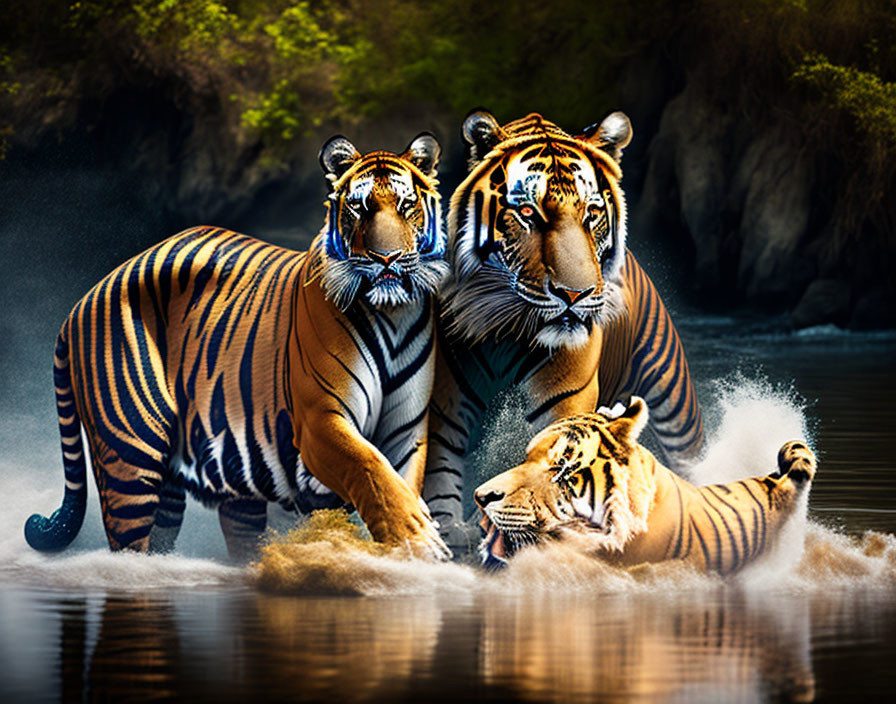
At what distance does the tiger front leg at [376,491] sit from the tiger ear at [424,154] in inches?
40.1

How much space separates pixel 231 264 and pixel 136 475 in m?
0.95

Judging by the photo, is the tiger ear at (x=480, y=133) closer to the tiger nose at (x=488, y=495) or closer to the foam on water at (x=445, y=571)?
the foam on water at (x=445, y=571)

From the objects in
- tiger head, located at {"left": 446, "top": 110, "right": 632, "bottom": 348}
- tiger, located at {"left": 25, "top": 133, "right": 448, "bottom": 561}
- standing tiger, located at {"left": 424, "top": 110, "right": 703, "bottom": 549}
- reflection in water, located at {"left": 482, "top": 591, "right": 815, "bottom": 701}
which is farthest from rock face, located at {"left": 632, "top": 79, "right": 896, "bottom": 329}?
reflection in water, located at {"left": 482, "top": 591, "right": 815, "bottom": 701}

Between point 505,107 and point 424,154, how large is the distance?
1718cm

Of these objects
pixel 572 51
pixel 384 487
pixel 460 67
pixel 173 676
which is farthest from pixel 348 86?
pixel 173 676

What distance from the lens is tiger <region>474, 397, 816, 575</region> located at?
589 cm

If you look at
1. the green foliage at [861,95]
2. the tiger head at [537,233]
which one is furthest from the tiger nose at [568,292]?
the green foliage at [861,95]

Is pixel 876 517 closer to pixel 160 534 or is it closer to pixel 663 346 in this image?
pixel 663 346

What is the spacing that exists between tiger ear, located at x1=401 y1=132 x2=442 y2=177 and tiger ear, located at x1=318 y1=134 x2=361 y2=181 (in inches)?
8.0

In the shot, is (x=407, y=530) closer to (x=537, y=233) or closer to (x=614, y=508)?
(x=614, y=508)

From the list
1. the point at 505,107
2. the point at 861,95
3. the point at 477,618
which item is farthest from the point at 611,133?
the point at 505,107

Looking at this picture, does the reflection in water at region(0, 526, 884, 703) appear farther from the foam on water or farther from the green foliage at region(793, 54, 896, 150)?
the green foliage at region(793, 54, 896, 150)

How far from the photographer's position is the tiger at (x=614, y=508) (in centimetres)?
589

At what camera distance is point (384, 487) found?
601 cm
